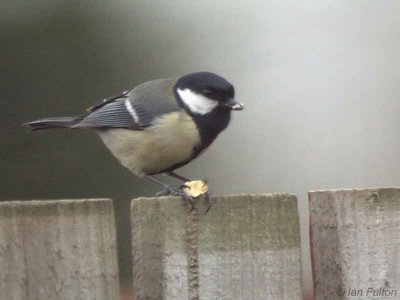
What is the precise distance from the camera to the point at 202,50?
7.92 meters

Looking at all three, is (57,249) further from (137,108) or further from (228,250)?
(137,108)

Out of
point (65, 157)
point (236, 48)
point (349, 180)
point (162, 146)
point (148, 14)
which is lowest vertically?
point (162, 146)

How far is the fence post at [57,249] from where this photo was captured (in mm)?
1882

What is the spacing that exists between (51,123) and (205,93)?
1.68 feet

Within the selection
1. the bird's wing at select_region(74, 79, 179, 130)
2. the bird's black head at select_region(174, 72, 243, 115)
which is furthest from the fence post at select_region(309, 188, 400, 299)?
Result: the bird's wing at select_region(74, 79, 179, 130)

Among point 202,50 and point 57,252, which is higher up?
point 202,50

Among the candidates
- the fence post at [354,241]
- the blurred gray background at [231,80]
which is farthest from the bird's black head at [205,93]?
the blurred gray background at [231,80]

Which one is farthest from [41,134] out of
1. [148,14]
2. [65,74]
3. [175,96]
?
[175,96]

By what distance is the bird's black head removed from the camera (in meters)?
3.03

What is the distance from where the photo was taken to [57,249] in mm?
1894

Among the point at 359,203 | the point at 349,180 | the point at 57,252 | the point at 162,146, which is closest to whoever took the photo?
the point at 57,252

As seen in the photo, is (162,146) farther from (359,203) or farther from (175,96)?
(359,203)

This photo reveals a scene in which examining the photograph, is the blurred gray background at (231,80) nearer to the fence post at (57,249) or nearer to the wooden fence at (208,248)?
the wooden fence at (208,248)

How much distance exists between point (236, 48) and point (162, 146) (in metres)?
4.18
